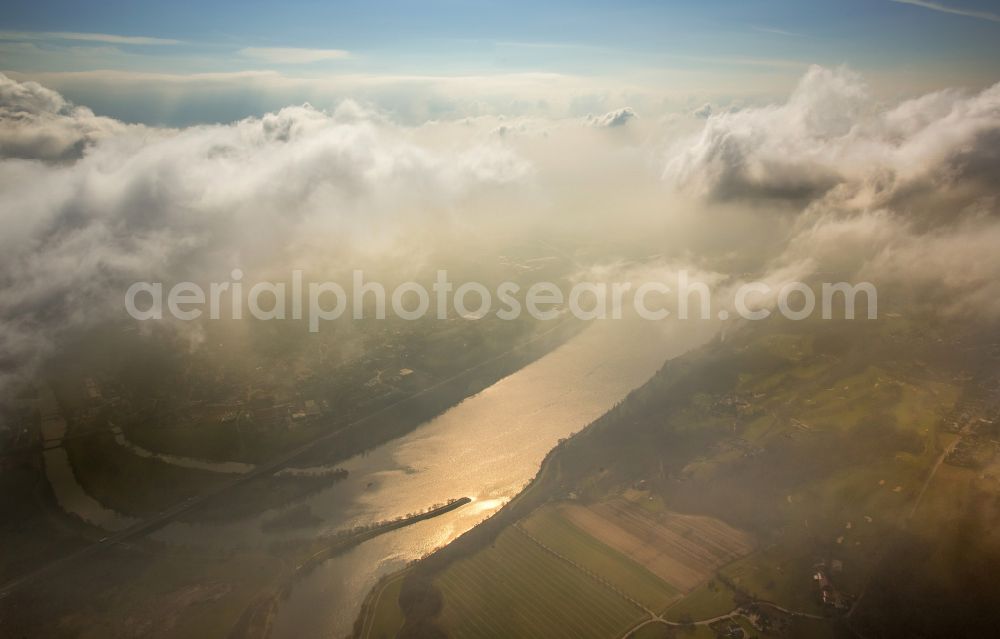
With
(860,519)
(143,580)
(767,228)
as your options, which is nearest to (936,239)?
(767,228)

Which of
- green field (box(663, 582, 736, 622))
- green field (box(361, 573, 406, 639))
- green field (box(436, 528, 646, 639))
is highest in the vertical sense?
green field (box(663, 582, 736, 622))

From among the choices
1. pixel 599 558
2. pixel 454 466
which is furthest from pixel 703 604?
pixel 454 466

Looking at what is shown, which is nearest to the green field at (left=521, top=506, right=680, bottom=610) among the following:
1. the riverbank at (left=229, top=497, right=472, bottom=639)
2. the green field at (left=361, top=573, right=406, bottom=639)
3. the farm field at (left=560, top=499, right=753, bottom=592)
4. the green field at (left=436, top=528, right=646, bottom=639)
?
the farm field at (left=560, top=499, right=753, bottom=592)

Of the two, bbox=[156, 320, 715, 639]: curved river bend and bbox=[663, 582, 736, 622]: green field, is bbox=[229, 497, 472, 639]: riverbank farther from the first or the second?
bbox=[663, 582, 736, 622]: green field

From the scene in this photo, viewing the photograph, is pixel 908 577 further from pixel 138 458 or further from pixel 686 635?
pixel 138 458

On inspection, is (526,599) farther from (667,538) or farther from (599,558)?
(667,538)

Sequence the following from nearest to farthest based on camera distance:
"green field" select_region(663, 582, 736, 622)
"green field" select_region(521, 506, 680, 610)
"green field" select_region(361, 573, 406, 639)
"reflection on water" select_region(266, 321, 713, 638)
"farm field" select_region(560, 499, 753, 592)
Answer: "green field" select_region(663, 582, 736, 622)
"green field" select_region(361, 573, 406, 639)
"green field" select_region(521, 506, 680, 610)
"farm field" select_region(560, 499, 753, 592)
"reflection on water" select_region(266, 321, 713, 638)
